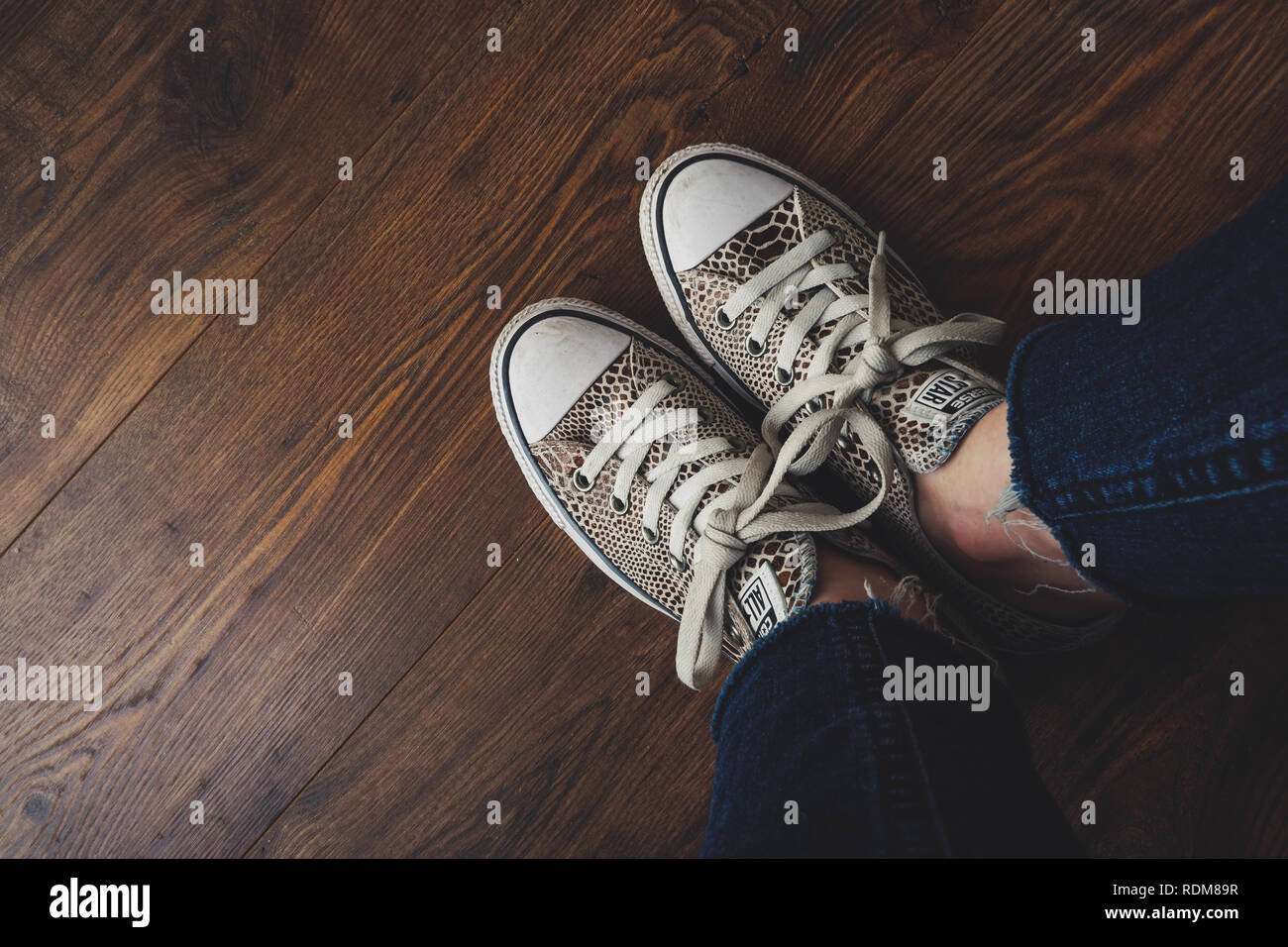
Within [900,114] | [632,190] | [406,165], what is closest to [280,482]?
[406,165]

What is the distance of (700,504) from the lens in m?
0.75

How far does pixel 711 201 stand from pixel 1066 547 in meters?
0.45

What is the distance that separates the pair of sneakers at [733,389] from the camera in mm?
708

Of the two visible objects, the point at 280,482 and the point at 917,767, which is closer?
the point at 917,767

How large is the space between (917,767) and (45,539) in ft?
2.85

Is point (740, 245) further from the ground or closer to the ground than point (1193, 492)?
further from the ground

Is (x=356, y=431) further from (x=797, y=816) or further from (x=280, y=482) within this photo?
(x=797, y=816)

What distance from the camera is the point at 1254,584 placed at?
0.49 metres

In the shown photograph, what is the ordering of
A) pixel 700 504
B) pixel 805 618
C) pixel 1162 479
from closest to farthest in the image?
1. pixel 1162 479
2. pixel 805 618
3. pixel 700 504

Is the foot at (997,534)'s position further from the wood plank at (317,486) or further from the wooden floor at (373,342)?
the wood plank at (317,486)

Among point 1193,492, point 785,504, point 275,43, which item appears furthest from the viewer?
point 275,43
